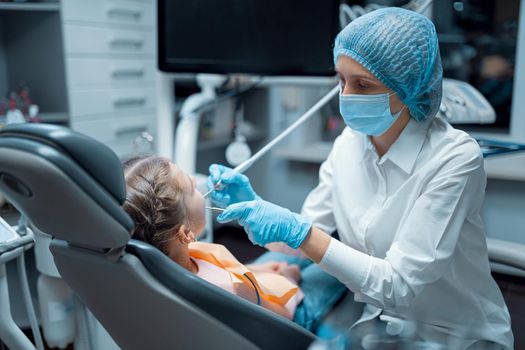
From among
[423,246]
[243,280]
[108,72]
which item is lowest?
[243,280]

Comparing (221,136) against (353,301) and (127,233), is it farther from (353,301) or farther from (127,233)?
(127,233)

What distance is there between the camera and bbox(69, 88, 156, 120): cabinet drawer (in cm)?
226

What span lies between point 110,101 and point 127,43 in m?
0.32

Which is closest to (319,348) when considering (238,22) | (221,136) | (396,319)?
(396,319)

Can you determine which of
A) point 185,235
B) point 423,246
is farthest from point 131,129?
point 423,246

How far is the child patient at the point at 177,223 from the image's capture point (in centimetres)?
100

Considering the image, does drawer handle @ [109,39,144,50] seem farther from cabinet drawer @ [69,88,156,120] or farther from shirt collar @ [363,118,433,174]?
shirt collar @ [363,118,433,174]

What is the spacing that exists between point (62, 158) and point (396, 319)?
72 centimetres

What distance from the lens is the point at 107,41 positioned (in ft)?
7.80

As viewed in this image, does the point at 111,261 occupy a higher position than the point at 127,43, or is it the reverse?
the point at 127,43

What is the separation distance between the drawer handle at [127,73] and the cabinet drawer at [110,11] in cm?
23

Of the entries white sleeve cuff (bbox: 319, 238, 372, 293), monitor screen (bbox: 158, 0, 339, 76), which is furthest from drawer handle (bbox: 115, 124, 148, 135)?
white sleeve cuff (bbox: 319, 238, 372, 293)

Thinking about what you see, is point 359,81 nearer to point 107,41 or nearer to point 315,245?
point 315,245

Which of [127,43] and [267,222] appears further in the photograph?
[127,43]
